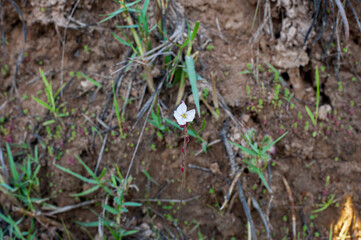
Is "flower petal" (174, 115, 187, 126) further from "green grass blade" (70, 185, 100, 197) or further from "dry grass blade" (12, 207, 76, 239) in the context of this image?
"dry grass blade" (12, 207, 76, 239)

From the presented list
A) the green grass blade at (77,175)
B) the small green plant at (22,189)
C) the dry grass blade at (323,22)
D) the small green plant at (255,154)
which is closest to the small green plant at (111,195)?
the green grass blade at (77,175)

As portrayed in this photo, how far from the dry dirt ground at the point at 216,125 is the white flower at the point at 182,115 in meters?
0.82

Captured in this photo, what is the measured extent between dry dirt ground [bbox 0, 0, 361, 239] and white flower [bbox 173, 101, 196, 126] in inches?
32.2

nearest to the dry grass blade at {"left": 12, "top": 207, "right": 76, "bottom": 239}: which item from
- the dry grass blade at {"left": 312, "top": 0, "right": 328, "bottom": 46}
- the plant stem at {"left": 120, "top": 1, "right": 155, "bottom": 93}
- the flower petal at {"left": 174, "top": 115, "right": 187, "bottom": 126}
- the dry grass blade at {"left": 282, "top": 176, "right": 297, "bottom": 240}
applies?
the plant stem at {"left": 120, "top": 1, "right": 155, "bottom": 93}

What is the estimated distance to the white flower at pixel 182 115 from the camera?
1.28m

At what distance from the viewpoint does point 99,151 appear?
224 centimetres

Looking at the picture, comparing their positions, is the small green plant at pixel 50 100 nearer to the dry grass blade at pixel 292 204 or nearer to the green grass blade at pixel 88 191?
the green grass blade at pixel 88 191

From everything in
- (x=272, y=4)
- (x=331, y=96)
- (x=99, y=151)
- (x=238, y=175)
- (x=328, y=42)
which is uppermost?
(x=272, y=4)

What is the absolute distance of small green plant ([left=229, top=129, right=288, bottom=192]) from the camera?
195 centimetres

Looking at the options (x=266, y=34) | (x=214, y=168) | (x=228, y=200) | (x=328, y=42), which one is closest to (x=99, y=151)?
(x=214, y=168)

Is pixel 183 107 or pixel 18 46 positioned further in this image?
pixel 18 46

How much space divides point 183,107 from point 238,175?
3.22ft

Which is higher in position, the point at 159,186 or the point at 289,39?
the point at 289,39

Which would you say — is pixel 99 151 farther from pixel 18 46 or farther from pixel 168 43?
pixel 18 46
